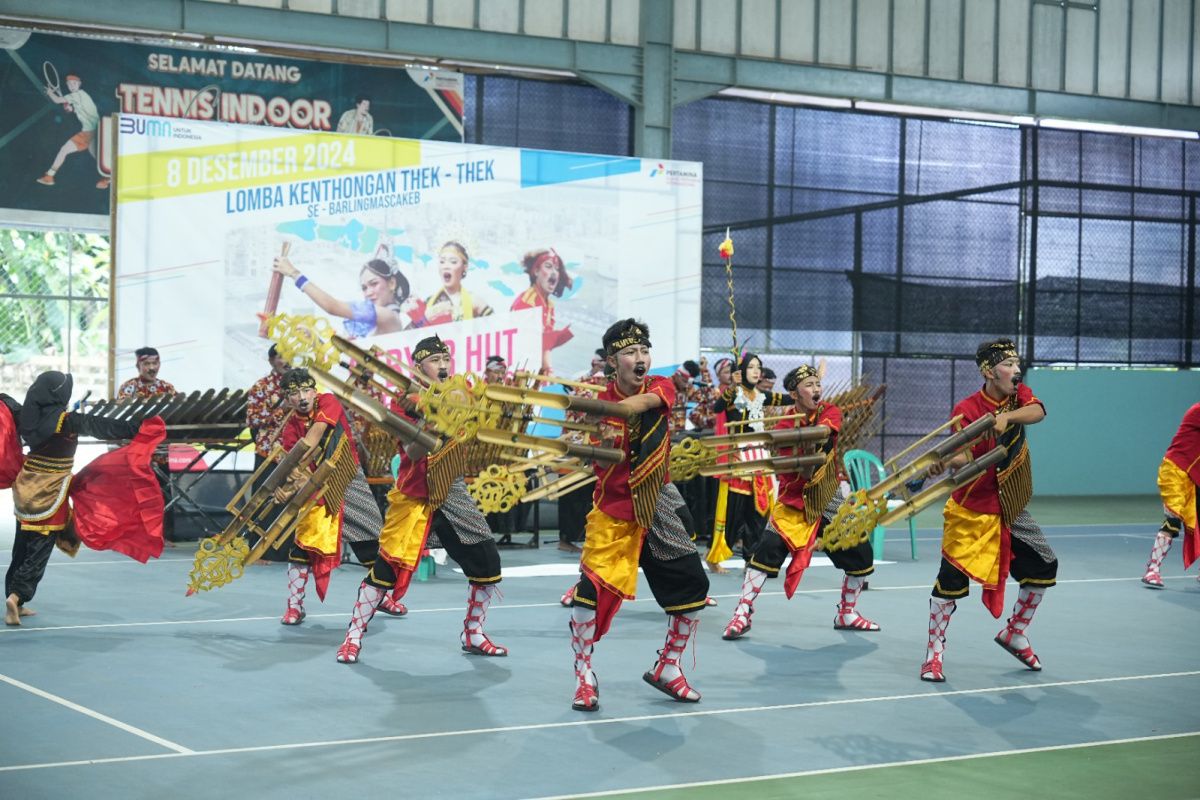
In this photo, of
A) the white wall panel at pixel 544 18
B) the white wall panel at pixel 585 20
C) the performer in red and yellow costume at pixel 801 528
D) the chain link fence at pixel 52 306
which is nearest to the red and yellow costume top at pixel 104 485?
the performer in red and yellow costume at pixel 801 528

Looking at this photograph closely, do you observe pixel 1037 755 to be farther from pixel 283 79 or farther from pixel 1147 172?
pixel 1147 172

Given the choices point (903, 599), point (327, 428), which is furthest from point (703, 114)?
point (327, 428)

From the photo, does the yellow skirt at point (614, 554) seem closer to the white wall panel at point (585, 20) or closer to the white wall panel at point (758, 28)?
the white wall panel at point (585, 20)

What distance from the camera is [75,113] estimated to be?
1502cm

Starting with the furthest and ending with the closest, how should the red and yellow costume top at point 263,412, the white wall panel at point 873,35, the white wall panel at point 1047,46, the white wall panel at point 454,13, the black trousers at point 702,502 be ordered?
the white wall panel at point 1047,46 < the white wall panel at point 873,35 < the white wall panel at point 454,13 < the black trousers at point 702,502 < the red and yellow costume top at point 263,412

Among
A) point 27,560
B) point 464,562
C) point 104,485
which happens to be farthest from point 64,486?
point 464,562

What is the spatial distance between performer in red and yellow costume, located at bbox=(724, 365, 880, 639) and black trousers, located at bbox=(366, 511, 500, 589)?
1.71m

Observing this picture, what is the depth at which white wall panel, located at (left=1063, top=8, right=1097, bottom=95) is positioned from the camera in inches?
768

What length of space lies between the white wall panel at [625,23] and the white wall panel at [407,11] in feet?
7.38

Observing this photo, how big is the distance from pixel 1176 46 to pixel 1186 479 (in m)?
11.3

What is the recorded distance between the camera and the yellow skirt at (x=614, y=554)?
22.0 feet

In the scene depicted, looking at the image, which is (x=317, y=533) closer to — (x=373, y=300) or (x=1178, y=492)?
(x=373, y=300)

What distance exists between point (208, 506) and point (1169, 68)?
14.5 metres

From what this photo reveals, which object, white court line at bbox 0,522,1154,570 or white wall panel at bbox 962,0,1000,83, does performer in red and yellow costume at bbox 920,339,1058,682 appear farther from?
white wall panel at bbox 962,0,1000,83
